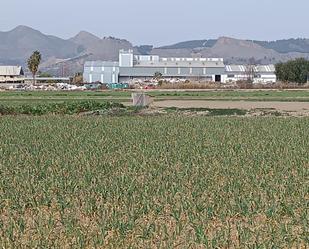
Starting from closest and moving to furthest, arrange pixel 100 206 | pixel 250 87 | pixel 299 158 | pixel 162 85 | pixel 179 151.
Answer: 1. pixel 100 206
2. pixel 299 158
3. pixel 179 151
4. pixel 250 87
5. pixel 162 85

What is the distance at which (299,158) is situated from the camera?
16.5 m

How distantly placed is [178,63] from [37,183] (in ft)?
536

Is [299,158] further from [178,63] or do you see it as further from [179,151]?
[178,63]

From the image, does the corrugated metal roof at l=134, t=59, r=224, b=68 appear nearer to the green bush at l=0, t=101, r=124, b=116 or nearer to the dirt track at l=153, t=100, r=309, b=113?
the dirt track at l=153, t=100, r=309, b=113

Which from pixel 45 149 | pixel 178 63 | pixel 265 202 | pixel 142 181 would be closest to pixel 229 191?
pixel 265 202

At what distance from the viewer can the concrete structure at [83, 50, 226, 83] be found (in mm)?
157750

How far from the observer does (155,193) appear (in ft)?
38.6

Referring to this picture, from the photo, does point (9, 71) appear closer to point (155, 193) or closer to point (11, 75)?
point (11, 75)

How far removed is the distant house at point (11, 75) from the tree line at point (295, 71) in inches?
2639

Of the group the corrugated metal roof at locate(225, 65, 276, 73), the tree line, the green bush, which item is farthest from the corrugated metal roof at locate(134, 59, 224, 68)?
the green bush

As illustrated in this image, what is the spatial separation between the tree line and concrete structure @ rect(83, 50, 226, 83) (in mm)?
23961

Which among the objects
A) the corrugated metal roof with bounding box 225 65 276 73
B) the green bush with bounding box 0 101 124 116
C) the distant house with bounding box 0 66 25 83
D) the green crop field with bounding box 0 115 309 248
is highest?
the corrugated metal roof with bounding box 225 65 276 73

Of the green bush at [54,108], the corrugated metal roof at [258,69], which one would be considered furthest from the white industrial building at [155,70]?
the green bush at [54,108]

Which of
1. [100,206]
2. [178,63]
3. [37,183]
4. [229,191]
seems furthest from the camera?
[178,63]
